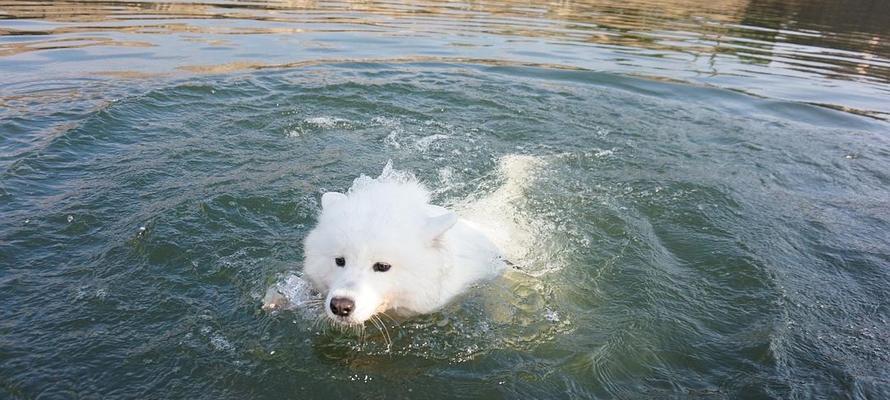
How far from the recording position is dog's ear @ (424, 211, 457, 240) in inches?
145

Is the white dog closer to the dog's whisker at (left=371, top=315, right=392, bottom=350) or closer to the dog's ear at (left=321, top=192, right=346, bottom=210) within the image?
the dog's ear at (left=321, top=192, right=346, bottom=210)

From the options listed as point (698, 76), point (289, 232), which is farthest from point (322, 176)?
point (698, 76)

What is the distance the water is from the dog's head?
439 mm

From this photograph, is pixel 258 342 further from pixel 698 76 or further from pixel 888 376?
pixel 698 76

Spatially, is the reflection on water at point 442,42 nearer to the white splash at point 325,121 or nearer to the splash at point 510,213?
the white splash at point 325,121

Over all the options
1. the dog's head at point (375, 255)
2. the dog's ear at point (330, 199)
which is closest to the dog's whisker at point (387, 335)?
the dog's head at point (375, 255)

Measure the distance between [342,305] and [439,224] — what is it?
0.82 m

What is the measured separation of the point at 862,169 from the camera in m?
7.43

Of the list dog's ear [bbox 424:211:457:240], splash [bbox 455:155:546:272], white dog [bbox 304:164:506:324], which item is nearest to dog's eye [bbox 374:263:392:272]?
white dog [bbox 304:164:506:324]

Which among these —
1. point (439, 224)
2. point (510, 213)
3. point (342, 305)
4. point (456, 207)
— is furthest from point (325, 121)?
point (342, 305)

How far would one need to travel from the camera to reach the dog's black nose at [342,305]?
3.29 meters

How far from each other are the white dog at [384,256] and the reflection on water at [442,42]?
789 cm

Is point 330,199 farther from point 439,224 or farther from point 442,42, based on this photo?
point 442,42

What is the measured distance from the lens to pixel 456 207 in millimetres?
5746
